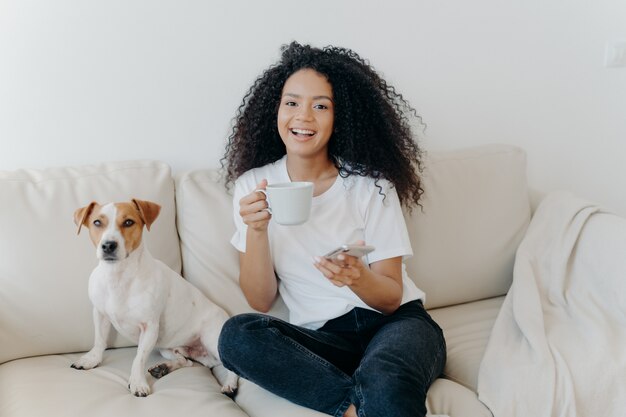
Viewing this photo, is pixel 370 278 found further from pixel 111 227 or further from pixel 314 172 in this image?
pixel 111 227

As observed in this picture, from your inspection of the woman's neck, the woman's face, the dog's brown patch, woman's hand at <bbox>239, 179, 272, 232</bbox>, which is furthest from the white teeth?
the dog's brown patch

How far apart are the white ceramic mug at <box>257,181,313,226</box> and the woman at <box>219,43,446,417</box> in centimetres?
13

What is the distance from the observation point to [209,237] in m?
1.88

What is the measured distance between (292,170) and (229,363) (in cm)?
56

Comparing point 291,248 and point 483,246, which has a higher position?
point 291,248

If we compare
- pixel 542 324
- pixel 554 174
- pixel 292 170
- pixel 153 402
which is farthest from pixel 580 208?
pixel 153 402

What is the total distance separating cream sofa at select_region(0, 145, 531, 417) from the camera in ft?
5.08

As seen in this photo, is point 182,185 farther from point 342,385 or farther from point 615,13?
point 615,13

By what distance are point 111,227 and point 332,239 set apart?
55cm

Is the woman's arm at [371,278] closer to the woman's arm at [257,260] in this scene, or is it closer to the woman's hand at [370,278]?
the woman's hand at [370,278]

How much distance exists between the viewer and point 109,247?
5.10 feet

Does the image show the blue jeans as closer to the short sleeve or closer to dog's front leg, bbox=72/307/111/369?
the short sleeve

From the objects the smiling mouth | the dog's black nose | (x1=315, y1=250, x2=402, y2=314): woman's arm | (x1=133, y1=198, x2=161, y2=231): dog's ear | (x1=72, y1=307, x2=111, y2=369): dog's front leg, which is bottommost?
(x1=72, y1=307, x2=111, y2=369): dog's front leg

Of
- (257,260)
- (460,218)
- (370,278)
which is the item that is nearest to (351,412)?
(370,278)
